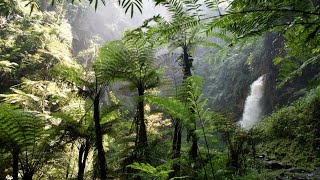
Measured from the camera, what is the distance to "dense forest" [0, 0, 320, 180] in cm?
119

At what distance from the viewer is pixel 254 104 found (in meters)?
13.5

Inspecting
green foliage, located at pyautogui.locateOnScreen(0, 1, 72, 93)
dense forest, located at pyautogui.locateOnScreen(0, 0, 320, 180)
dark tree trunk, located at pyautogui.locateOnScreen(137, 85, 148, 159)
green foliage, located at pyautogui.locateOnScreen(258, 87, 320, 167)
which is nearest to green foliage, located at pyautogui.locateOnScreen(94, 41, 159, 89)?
dense forest, located at pyautogui.locateOnScreen(0, 0, 320, 180)

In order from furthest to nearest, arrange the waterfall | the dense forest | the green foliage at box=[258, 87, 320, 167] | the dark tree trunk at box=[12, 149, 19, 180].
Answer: the waterfall < the green foliage at box=[258, 87, 320, 167] < the dark tree trunk at box=[12, 149, 19, 180] < the dense forest

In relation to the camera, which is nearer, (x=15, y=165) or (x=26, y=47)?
(x=15, y=165)

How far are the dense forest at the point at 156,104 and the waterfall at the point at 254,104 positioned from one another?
3.23 meters

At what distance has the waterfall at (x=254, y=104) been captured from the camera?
43.3 feet

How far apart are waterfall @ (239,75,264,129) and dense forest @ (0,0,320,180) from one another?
3227 millimetres

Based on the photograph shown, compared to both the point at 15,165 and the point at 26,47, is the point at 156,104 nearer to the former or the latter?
the point at 15,165

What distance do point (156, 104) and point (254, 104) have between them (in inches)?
465

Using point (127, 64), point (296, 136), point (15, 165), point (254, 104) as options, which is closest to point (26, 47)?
point (127, 64)

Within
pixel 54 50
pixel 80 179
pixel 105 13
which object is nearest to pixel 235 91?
pixel 54 50

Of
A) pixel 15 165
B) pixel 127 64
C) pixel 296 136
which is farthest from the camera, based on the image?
pixel 296 136

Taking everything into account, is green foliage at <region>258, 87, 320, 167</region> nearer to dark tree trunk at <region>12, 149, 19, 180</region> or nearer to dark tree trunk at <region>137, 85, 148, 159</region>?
dark tree trunk at <region>137, 85, 148, 159</region>

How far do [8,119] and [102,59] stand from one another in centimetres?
106
